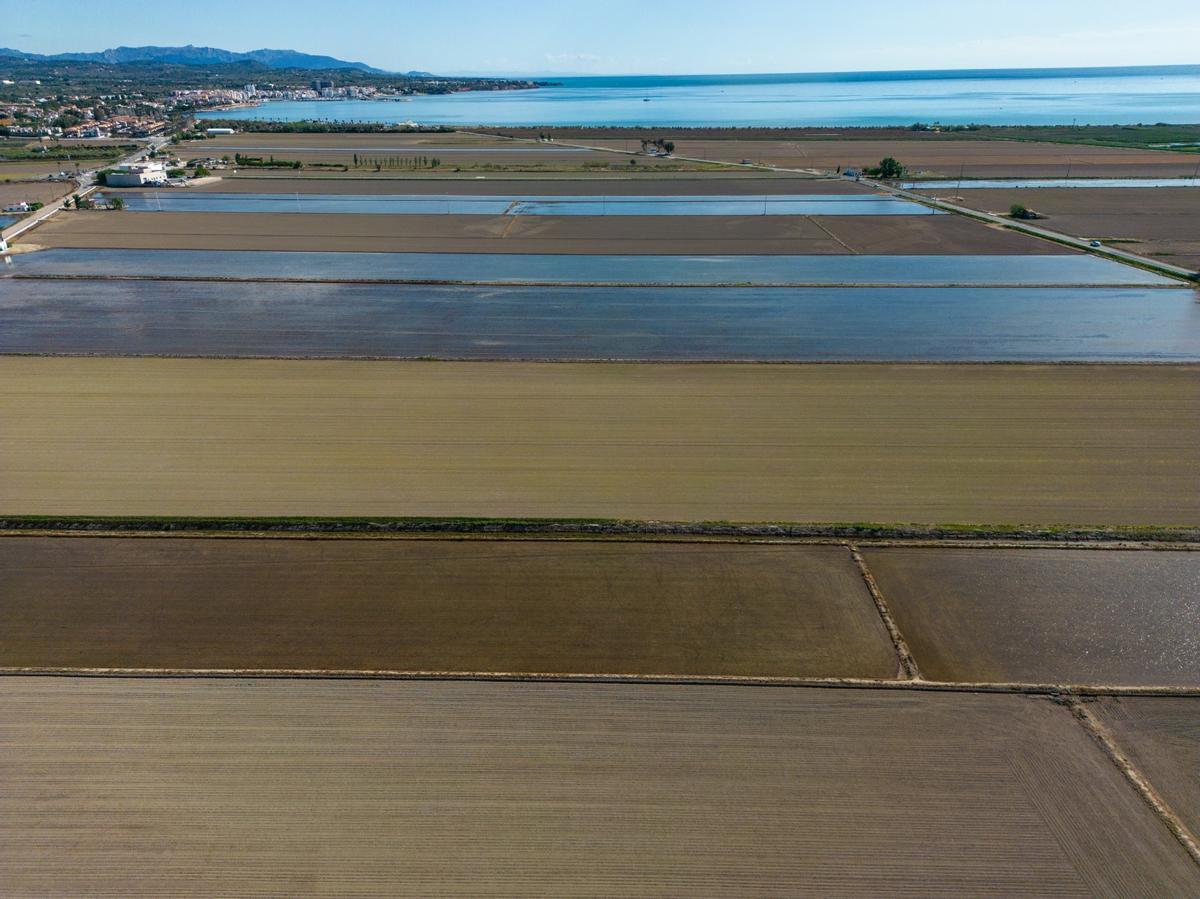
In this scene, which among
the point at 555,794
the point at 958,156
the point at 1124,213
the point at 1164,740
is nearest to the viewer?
the point at 555,794

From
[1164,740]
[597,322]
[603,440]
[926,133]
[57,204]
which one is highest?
[926,133]

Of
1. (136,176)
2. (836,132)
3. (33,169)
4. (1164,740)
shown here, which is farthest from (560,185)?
(836,132)

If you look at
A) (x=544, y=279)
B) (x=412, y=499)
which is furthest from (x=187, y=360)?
(x=544, y=279)

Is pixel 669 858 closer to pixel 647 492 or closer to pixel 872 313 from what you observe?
pixel 647 492

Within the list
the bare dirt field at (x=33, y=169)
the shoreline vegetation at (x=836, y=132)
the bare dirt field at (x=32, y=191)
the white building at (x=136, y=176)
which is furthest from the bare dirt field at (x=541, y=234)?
the shoreline vegetation at (x=836, y=132)

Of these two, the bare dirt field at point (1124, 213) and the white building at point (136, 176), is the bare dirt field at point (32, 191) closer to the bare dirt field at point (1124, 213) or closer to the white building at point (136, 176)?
the white building at point (136, 176)

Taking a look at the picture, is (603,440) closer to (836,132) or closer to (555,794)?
(555,794)

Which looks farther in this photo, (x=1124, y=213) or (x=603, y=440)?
(x=1124, y=213)

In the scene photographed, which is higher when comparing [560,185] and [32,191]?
[560,185]
